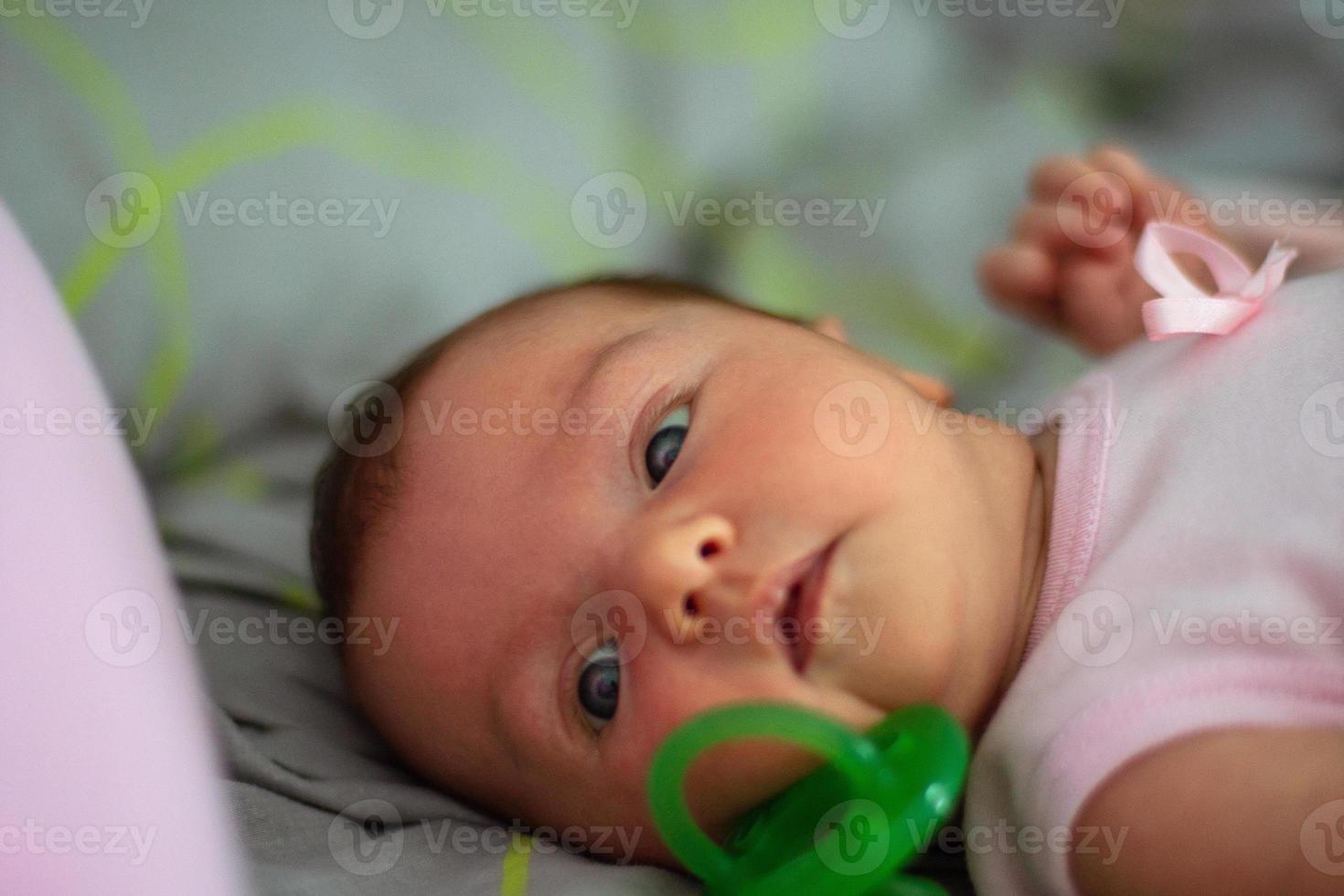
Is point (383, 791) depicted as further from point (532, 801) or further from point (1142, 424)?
point (1142, 424)

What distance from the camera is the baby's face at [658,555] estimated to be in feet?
2.90

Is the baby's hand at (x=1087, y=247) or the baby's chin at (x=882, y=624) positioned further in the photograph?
the baby's hand at (x=1087, y=247)

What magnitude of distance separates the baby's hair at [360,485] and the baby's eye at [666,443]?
202 mm

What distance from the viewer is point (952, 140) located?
1615mm

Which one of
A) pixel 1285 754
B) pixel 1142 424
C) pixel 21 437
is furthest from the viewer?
pixel 1142 424

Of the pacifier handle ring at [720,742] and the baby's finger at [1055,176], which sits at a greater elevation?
the baby's finger at [1055,176]

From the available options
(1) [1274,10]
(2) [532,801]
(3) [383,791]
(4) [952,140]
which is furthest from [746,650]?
(1) [1274,10]

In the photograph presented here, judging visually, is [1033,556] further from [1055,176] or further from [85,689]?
[85,689]

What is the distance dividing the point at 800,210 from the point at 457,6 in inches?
19.0

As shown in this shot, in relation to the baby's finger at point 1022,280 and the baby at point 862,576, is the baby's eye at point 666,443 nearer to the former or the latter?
the baby at point 862,576

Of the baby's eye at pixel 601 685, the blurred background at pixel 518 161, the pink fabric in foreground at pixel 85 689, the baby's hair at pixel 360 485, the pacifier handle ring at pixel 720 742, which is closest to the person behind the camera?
the pink fabric in foreground at pixel 85 689

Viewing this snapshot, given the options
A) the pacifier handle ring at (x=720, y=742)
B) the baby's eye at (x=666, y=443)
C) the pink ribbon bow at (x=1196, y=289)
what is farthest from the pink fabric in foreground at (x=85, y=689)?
the pink ribbon bow at (x=1196, y=289)

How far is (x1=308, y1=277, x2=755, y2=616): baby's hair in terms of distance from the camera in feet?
3.57

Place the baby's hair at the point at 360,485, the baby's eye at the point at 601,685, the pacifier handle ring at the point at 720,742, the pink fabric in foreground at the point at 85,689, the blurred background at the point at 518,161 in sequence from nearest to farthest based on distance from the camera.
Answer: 1. the pink fabric in foreground at the point at 85,689
2. the pacifier handle ring at the point at 720,742
3. the baby's eye at the point at 601,685
4. the baby's hair at the point at 360,485
5. the blurred background at the point at 518,161
